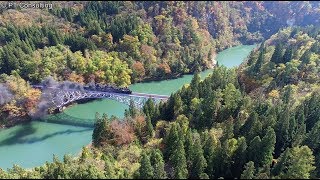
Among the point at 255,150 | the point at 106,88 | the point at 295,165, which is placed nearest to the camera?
the point at 295,165

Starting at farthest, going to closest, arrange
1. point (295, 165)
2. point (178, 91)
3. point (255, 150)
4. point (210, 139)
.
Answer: point (178, 91), point (210, 139), point (255, 150), point (295, 165)

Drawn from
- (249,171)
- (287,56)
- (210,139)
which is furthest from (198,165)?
(287,56)

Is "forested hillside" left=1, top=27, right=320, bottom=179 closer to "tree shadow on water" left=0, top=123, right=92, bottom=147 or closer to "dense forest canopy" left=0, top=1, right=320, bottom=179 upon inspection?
"dense forest canopy" left=0, top=1, right=320, bottom=179

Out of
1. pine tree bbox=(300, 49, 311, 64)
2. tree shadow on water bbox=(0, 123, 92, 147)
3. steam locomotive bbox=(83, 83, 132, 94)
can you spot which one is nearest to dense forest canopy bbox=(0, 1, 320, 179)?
pine tree bbox=(300, 49, 311, 64)

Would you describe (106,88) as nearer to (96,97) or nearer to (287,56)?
(96,97)

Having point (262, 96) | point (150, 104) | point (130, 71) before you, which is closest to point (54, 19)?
point (130, 71)
